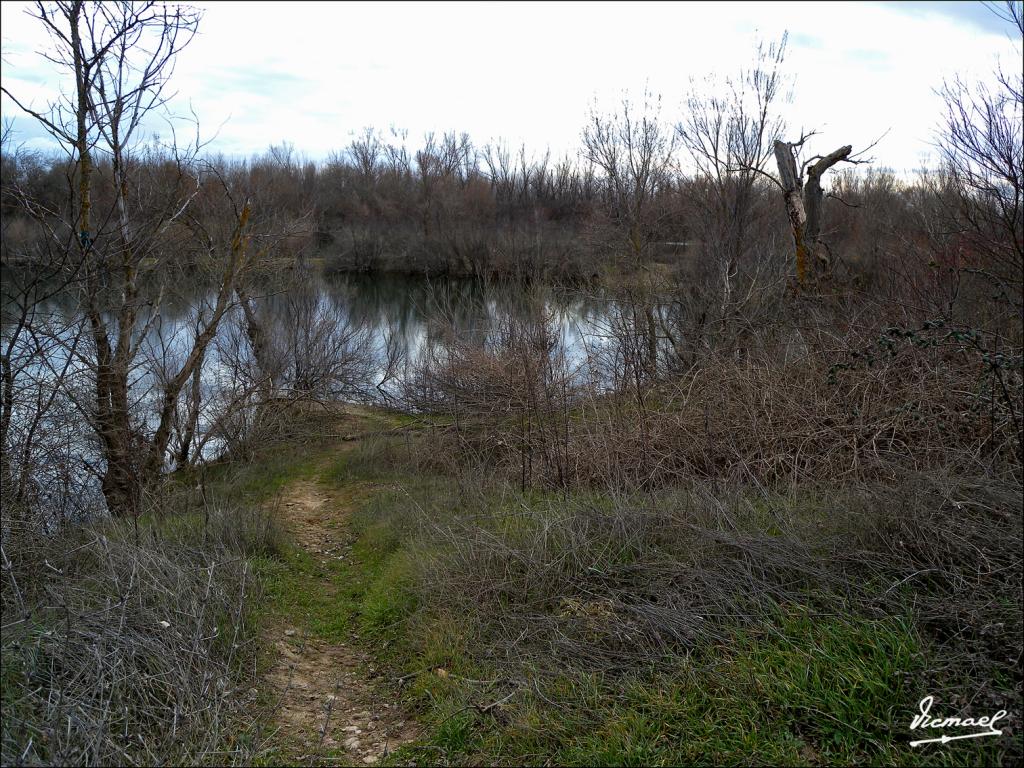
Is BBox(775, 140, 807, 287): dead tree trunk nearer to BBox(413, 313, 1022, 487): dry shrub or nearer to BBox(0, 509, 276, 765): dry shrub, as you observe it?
BBox(413, 313, 1022, 487): dry shrub

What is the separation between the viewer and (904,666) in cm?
350

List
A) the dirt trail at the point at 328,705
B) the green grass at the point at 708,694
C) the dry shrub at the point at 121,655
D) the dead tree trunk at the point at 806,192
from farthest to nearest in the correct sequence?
the dead tree trunk at the point at 806,192 → the dirt trail at the point at 328,705 → the dry shrub at the point at 121,655 → the green grass at the point at 708,694

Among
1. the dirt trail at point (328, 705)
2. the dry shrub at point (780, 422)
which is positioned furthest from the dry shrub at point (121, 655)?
the dry shrub at point (780, 422)

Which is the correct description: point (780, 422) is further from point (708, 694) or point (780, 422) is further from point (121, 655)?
point (121, 655)

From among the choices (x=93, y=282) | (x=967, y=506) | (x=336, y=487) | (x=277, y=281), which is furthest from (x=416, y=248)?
(x=967, y=506)

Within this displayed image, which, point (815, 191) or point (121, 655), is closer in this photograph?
point (121, 655)

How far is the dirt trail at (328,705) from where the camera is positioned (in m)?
4.08

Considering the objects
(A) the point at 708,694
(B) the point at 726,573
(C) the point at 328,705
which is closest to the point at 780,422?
(B) the point at 726,573

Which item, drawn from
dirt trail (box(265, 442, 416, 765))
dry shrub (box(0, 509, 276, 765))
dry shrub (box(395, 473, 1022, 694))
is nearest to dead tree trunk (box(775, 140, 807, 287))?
dry shrub (box(395, 473, 1022, 694))

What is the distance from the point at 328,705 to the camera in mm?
A: 4602

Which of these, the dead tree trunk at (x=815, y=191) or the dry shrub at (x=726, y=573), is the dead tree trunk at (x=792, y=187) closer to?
the dead tree trunk at (x=815, y=191)

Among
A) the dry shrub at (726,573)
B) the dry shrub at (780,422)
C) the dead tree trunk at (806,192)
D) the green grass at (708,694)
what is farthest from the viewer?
the dead tree trunk at (806,192)

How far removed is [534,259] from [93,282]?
1768cm

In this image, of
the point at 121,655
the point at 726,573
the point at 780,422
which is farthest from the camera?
the point at 780,422
